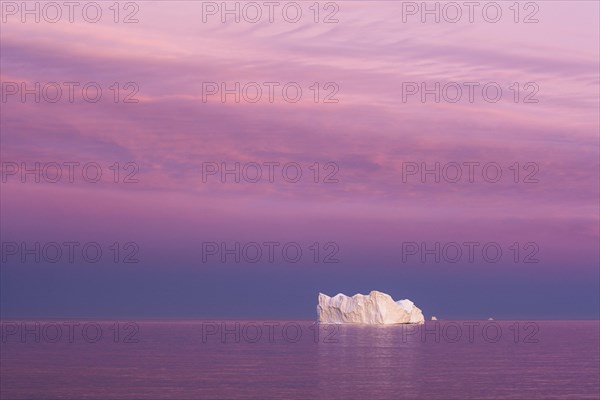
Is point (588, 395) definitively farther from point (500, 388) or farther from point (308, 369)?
point (308, 369)

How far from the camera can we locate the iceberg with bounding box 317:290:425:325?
150 meters

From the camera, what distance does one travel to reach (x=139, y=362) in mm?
78375

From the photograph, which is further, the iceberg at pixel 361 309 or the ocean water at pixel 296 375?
the iceberg at pixel 361 309

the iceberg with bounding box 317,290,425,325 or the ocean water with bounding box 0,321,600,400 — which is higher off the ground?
the ocean water with bounding box 0,321,600,400

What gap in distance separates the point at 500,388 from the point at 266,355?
1506 inches

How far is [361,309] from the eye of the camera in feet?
494

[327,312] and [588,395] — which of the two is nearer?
[588,395]

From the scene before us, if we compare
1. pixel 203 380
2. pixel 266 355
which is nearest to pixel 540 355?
pixel 266 355

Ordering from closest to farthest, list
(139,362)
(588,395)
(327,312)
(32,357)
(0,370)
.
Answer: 1. (588,395)
2. (0,370)
3. (139,362)
4. (32,357)
5. (327,312)

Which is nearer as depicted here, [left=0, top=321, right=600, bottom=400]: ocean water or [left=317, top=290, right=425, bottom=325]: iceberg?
[left=0, top=321, right=600, bottom=400]: ocean water

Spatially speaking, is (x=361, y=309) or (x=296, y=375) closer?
(x=296, y=375)

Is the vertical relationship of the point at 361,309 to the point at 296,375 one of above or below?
below

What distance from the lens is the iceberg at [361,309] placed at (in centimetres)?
15012

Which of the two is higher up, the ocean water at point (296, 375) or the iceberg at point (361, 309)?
the ocean water at point (296, 375)
